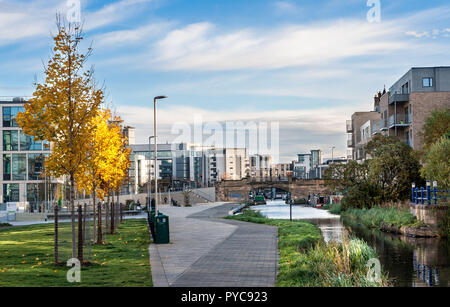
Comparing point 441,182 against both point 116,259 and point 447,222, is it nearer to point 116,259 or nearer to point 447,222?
point 447,222

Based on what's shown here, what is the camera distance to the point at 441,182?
35.0m

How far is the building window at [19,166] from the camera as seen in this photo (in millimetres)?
69438

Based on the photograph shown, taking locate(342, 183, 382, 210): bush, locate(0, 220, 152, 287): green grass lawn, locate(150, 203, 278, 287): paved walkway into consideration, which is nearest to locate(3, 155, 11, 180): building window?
locate(342, 183, 382, 210): bush

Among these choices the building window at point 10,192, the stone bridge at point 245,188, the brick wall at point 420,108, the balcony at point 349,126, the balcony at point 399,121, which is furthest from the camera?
the stone bridge at point 245,188

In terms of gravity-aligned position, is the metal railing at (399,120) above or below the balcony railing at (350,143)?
above

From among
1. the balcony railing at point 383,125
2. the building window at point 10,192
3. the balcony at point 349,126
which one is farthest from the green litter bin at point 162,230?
the balcony at point 349,126

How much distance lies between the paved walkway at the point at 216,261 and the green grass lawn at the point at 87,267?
46cm

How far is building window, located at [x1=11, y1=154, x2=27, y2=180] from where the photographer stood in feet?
228

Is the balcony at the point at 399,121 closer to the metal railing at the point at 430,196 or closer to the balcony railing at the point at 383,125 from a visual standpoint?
the balcony railing at the point at 383,125

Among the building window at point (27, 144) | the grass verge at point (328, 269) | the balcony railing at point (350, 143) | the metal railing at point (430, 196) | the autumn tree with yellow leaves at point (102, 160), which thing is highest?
the balcony railing at point (350, 143)

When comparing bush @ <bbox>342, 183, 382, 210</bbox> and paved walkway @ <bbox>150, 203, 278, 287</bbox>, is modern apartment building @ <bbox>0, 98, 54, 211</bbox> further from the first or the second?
paved walkway @ <bbox>150, 203, 278, 287</bbox>

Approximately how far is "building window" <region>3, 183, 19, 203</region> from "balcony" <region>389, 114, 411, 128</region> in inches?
1835

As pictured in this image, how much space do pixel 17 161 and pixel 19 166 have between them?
2.23ft

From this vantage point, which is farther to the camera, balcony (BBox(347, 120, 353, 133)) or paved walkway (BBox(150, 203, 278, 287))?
balcony (BBox(347, 120, 353, 133))
